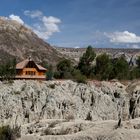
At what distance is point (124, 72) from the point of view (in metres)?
90.1

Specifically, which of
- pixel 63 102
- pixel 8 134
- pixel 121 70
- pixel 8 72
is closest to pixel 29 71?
pixel 8 72

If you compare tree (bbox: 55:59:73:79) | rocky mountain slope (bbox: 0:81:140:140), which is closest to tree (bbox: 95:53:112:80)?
tree (bbox: 55:59:73:79)

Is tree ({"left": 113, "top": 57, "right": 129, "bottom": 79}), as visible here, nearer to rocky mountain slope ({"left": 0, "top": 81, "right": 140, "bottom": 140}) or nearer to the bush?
rocky mountain slope ({"left": 0, "top": 81, "right": 140, "bottom": 140})

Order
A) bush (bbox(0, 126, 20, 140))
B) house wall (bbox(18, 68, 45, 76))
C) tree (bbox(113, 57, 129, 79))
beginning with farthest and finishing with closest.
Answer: tree (bbox(113, 57, 129, 79)), house wall (bbox(18, 68, 45, 76)), bush (bbox(0, 126, 20, 140))

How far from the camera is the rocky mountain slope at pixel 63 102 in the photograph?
57.0 metres

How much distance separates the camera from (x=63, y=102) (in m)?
60.8

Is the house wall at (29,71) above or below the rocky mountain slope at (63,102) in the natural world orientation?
above

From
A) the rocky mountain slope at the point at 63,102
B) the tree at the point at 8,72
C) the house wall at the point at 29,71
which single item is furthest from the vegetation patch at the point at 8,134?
the house wall at the point at 29,71

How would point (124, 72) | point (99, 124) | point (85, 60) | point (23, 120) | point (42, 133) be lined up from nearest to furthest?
point (99, 124), point (42, 133), point (23, 120), point (124, 72), point (85, 60)

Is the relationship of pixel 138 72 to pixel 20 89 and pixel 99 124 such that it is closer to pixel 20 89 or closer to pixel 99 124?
pixel 20 89

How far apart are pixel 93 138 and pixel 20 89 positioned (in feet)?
90.2

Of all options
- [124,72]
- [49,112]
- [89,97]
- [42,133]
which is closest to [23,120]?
[49,112]

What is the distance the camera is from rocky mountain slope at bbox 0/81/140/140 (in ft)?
187

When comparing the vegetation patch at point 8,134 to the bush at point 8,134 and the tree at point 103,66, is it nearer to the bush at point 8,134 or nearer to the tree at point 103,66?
the bush at point 8,134
